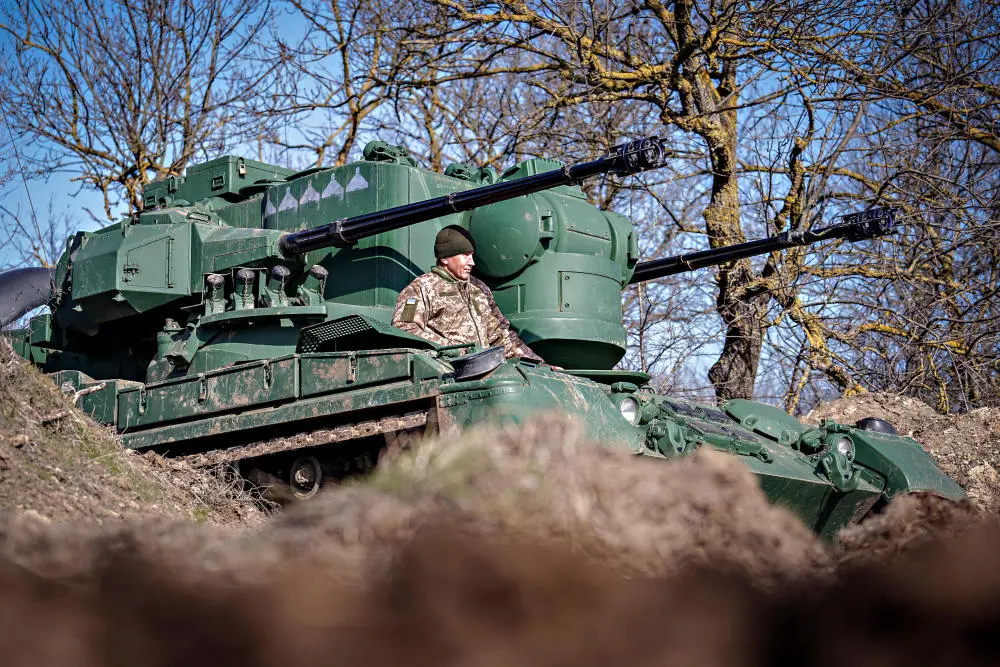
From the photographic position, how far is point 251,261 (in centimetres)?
808

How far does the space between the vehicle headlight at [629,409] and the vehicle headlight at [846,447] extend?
1.88 metres

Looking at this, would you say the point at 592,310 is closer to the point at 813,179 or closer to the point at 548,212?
the point at 548,212

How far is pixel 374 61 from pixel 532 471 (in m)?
12.2

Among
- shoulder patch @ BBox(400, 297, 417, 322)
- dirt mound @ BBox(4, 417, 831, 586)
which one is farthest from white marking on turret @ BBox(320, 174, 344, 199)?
dirt mound @ BBox(4, 417, 831, 586)

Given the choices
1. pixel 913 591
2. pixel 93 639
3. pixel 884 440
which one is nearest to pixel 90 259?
pixel 884 440

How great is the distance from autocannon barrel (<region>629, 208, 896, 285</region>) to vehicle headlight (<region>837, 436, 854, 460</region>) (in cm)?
147

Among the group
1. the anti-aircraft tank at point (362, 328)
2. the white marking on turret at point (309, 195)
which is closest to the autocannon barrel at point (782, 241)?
the anti-aircraft tank at point (362, 328)

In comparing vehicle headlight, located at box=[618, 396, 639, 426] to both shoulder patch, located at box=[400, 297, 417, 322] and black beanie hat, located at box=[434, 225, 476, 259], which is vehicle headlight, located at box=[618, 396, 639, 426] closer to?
shoulder patch, located at box=[400, 297, 417, 322]

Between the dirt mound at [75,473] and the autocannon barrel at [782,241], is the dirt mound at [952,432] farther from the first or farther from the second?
the dirt mound at [75,473]

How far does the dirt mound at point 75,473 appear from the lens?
491 centimetres

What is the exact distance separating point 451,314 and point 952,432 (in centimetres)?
503

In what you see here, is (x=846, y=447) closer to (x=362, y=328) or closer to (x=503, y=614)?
(x=362, y=328)

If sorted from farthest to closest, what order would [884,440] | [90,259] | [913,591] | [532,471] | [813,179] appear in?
[813,179] < [90,259] < [884,440] < [532,471] < [913,591]

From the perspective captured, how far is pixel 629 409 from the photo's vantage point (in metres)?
6.83
